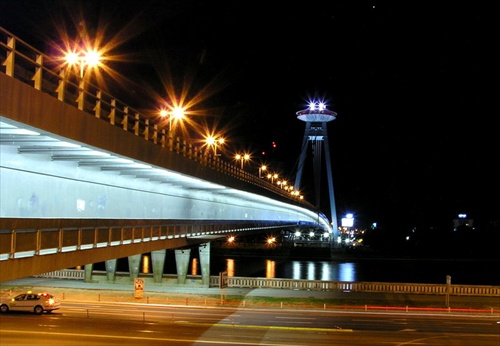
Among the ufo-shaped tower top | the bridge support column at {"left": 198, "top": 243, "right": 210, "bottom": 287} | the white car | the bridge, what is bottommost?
the white car

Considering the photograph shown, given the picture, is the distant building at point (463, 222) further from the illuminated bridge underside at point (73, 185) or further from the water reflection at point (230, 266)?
the illuminated bridge underside at point (73, 185)

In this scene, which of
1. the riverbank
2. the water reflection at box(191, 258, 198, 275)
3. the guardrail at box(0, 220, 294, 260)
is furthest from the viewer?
the water reflection at box(191, 258, 198, 275)

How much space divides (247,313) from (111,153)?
1816cm

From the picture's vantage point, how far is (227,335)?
22.4m

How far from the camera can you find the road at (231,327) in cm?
2120

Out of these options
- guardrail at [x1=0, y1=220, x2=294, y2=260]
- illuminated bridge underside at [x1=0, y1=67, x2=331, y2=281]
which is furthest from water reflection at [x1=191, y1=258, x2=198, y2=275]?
illuminated bridge underside at [x1=0, y1=67, x2=331, y2=281]

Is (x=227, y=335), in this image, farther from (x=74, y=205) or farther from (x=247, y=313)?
(x=74, y=205)

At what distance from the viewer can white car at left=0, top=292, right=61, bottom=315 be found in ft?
89.2

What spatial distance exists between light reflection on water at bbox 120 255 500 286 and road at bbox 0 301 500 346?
1171 inches

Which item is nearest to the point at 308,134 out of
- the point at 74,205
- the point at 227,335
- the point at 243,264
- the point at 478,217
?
the point at 243,264

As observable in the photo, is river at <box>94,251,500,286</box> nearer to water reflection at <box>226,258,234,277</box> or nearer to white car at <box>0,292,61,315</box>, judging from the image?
water reflection at <box>226,258,234,277</box>

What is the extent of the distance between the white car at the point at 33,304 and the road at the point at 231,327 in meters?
0.46

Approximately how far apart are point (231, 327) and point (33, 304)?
9.85 meters

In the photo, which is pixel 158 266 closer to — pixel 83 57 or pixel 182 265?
pixel 182 265
